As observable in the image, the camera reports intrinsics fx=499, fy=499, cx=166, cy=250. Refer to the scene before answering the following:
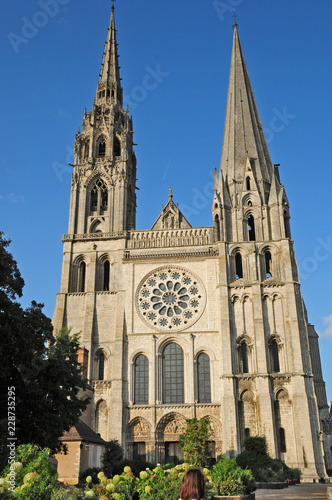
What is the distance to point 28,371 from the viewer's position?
19.2m

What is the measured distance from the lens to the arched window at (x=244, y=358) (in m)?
34.5

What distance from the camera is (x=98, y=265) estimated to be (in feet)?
127

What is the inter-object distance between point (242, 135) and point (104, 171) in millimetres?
12456

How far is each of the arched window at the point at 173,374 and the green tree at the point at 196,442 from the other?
9.81ft

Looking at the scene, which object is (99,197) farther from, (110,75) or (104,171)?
(110,75)

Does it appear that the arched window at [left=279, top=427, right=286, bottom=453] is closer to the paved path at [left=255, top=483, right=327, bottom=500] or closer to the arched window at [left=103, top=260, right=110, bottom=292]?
the paved path at [left=255, top=483, right=327, bottom=500]

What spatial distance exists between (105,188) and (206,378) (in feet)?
58.4

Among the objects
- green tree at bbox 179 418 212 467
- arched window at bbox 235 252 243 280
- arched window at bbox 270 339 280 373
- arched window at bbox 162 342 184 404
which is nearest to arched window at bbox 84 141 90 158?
arched window at bbox 235 252 243 280

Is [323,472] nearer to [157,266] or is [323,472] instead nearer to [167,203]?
[157,266]

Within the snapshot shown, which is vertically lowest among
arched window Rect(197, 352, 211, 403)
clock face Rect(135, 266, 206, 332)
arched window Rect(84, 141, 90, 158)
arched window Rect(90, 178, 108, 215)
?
arched window Rect(197, 352, 211, 403)

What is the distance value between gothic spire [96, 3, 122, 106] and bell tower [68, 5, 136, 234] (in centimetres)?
10

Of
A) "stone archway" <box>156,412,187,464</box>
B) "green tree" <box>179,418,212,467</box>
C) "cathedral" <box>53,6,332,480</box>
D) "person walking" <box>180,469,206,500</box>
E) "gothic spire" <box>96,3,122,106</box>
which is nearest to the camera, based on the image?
"person walking" <box>180,469,206,500</box>

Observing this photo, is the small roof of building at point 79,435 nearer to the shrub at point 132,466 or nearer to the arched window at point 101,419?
the shrub at point 132,466

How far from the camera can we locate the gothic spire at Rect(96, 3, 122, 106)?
4756 centimetres
